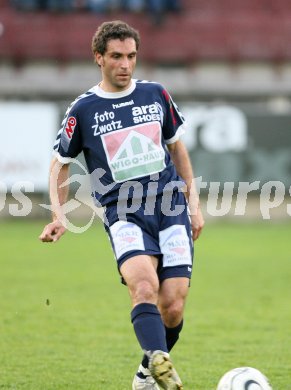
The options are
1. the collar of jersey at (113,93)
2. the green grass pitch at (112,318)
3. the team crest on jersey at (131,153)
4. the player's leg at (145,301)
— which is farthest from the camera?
the green grass pitch at (112,318)

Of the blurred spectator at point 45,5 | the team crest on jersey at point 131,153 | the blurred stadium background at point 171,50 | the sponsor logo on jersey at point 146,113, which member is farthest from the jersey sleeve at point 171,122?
the blurred spectator at point 45,5

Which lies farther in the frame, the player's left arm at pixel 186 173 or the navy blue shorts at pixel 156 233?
the player's left arm at pixel 186 173

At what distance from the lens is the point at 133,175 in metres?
5.96

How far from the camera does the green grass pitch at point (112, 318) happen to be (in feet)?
22.3

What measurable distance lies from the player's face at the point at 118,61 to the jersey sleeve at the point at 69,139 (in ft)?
1.06

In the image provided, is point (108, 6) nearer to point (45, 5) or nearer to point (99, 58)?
point (45, 5)

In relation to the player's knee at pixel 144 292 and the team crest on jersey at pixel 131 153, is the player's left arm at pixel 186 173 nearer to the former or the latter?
the team crest on jersey at pixel 131 153

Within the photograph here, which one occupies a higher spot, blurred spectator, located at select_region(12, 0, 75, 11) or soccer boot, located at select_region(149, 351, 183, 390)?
blurred spectator, located at select_region(12, 0, 75, 11)

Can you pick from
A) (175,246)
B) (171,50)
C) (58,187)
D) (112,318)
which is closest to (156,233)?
(175,246)

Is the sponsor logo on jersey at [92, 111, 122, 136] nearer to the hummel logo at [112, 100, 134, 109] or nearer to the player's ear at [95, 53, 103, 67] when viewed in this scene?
the hummel logo at [112, 100, 134, 109]

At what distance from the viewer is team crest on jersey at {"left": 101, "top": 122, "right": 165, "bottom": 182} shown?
5.97 m

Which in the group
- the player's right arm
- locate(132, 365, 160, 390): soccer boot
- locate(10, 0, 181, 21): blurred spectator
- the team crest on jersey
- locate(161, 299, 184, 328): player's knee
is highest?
locate(10, 0, 181, 21): blurred spectator

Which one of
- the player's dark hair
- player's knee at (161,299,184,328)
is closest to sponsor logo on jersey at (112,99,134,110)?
the player's dark hair

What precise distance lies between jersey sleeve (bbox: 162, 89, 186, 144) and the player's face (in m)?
0.35
